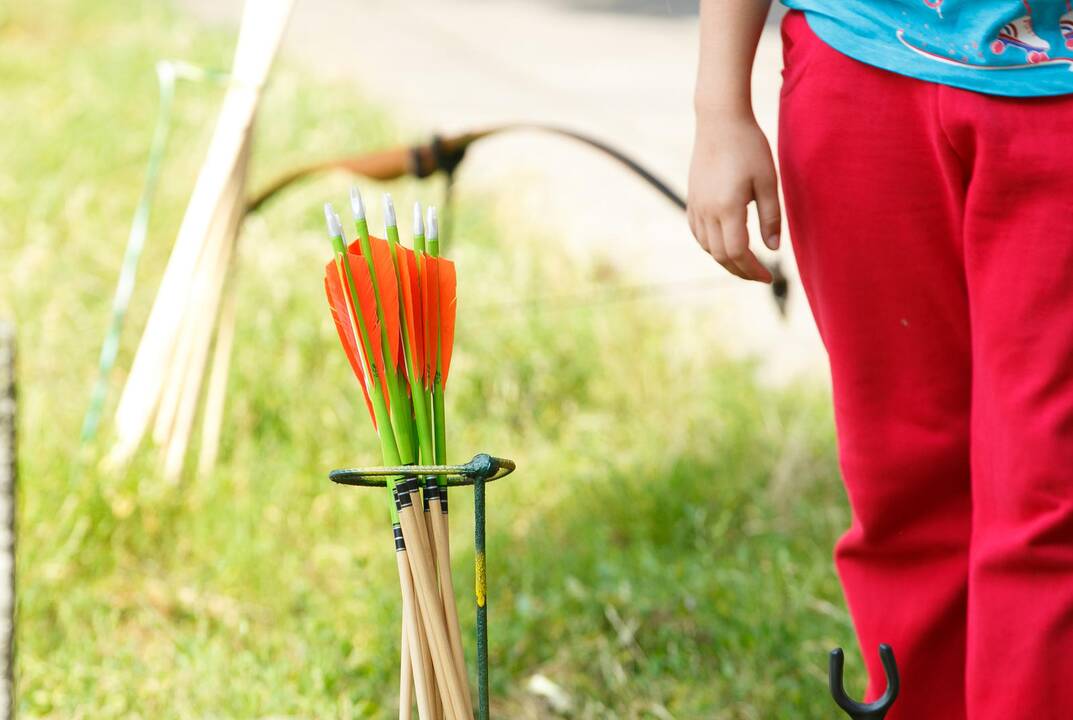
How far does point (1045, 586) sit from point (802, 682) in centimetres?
70

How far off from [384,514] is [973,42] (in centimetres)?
144

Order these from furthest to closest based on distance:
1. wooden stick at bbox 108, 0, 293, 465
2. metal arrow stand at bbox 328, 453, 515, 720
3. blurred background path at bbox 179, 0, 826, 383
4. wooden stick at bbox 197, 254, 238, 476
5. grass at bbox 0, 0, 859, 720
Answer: blurred background path at bbox 179, 0, 826, 383
wooden stick at bbox 197, 254, 238, 476
wooden stick at bbox 108, 0, 293, 465
grass at bbox 0, 0, 859, 720
metal arrow stand at bbox 328, 453, 515, 720

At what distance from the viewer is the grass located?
1767mm

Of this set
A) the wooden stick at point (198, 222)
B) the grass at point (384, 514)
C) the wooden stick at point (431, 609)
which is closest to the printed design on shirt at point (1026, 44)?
the wooden stick at point (431, 609)

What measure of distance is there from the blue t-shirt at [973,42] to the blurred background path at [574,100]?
698 millimetres

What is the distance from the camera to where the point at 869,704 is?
3.76 feet

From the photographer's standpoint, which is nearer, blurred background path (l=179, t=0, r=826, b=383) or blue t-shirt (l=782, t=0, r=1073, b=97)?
blue t-shirt (l=782, t=0, r=1073, b=97)

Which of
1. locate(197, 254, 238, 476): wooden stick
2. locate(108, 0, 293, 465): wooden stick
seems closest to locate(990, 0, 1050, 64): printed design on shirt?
locate(108, 0, 293, 465): wooden stick

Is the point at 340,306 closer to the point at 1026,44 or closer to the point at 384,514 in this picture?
the point at 1026,44

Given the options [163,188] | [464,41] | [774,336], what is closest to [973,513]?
[774,336]

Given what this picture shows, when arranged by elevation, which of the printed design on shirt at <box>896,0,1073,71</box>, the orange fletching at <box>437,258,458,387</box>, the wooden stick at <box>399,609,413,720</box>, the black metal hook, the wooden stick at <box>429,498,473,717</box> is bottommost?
the black metal hook

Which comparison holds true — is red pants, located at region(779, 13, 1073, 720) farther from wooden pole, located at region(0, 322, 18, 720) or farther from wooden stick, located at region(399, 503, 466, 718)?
wooden pole, located at region(0, 322, 18, 720)

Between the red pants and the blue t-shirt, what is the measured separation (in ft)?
0.05

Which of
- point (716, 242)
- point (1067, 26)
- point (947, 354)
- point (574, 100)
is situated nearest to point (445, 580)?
point (716, 242)
